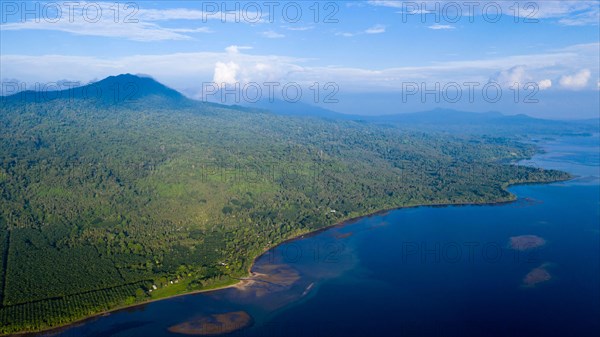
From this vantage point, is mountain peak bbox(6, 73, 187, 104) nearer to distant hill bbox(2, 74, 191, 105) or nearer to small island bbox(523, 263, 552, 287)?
distant hill bbox(2, 74, 191, 105)

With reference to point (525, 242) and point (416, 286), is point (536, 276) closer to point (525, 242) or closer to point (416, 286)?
point (525, 242)

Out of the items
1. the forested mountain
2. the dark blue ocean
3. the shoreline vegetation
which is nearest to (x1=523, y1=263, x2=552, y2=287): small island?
the dark blue ocean

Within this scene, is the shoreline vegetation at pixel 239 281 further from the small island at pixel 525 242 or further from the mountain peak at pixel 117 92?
the mountain peak at pixel 117 92

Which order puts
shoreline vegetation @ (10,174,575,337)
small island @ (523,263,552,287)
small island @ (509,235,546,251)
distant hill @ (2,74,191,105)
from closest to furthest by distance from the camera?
1. shoreline vegetation @ (10,174,575,337)
2. small island @ (523,263,552,287)
3. small island @ (509,235,546,251)
4. distant hill @ (2,74,191,105)

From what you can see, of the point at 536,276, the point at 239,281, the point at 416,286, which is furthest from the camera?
the point at 536,276

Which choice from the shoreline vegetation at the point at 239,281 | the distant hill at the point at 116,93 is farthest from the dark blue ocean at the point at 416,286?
the distant hill at the point at 116,93

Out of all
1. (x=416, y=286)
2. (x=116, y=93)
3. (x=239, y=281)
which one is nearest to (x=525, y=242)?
(x=416, y=286)

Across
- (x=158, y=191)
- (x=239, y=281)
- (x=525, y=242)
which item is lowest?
(x=239, y=281)

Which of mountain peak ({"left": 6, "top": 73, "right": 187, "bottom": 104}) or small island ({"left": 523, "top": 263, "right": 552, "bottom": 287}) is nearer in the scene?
small island ({"left": 523, "top": 263, "right": 552, "bottom": 287})
